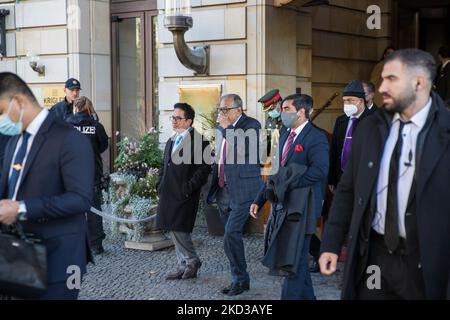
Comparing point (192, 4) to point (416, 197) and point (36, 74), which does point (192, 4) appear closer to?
point (36, 74)

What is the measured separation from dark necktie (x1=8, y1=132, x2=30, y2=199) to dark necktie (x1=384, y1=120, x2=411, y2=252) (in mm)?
2228

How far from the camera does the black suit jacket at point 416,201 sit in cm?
369

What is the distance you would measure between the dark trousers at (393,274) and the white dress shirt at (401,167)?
0.10 m

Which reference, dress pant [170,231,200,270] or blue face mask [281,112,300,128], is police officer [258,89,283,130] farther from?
blue face mask [281,112,300,128]

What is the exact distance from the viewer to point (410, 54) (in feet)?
12.7

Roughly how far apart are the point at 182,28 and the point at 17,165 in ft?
20.7

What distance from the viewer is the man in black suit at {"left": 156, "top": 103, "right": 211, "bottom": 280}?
7.60 metres

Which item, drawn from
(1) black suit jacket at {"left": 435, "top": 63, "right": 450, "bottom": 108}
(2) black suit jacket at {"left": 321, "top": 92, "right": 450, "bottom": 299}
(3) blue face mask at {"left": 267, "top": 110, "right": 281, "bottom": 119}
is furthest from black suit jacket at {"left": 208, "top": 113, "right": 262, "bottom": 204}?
(1) black suit jacket at {"left": 435, "top": 63, "right": 450, "bottom": 108}

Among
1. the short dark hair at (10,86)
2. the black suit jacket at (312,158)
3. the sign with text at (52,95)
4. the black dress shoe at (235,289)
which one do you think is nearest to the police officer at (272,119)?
the black dress shoe at (235,289)

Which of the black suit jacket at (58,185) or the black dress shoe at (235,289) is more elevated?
the black suit jacket at (58,185)

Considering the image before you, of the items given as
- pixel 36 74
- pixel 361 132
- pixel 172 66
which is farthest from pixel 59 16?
pixel 361 132

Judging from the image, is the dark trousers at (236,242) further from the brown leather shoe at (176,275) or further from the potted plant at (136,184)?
the potted plant at (136,184)

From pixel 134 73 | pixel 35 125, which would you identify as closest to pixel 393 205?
pixel 35 125

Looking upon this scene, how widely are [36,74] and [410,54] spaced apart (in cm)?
1069
